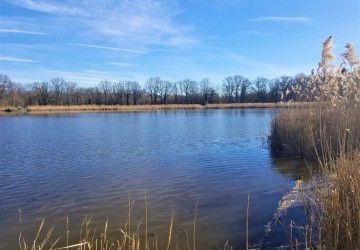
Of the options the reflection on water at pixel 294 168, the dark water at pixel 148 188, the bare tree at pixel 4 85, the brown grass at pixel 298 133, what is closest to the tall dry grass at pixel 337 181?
the dark water at pixel 148 188

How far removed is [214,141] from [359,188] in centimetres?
1405

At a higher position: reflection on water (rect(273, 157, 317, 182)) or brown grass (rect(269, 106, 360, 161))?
brown grass (rect(269, 106, 360, 161))

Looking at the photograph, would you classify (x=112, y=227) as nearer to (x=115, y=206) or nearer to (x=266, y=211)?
(x=115, y=206)

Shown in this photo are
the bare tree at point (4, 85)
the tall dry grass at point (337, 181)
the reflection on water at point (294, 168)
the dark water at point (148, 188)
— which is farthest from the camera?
the bare tree at point (4, 85)

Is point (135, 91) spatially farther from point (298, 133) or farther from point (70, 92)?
point (298, 133)

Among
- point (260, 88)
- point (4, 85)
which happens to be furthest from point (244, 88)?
point (4, 85)

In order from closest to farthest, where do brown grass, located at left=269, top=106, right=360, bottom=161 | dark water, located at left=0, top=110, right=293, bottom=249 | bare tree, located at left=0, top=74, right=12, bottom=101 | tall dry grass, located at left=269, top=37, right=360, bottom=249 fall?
1. tall dry grass, located at left=269, top=37, right=360, bottom=249
2. dark water, located at left=0, top=110, right=293, bottom=249
3. brown grass, located at left=269, top=106, right=360, bottom=161
4. bare tree, located at left=0, top=74, right=12, bottom=101

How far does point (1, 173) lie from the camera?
→ 397 inches

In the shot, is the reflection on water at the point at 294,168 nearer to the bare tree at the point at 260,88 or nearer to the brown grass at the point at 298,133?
the brown grass at the point at 298,133

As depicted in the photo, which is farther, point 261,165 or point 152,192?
point 261,165

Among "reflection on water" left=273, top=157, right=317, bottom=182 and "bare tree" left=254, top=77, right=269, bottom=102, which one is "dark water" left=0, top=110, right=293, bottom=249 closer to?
"reflection on water" left=273, top=157, right=317, bottom=182

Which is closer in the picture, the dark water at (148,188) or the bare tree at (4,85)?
the dark water at (148,188)

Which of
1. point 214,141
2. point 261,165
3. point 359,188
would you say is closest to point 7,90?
point 214,141

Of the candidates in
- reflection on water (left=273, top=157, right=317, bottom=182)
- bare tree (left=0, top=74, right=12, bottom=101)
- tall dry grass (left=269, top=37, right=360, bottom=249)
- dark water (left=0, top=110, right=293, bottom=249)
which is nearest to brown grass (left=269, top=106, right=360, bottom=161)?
reflection on water (left=273, top=157, right=317, bottom=182)
